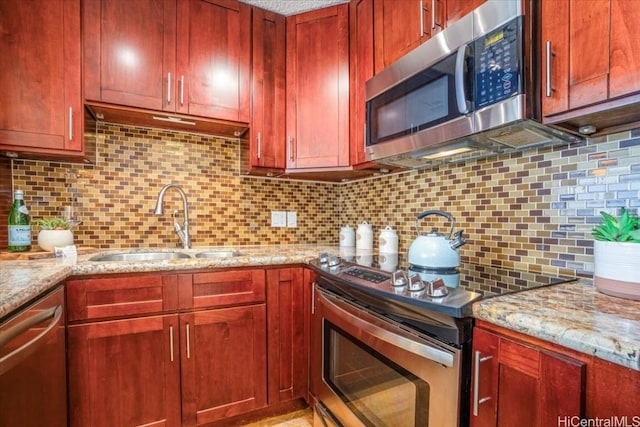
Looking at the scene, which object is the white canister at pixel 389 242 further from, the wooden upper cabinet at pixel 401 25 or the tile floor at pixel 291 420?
the tile floor at pixel 291 420

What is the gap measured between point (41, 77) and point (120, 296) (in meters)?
1.09

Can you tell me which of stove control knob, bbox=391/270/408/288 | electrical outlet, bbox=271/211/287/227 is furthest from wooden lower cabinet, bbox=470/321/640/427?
electrical outlet, bbox=271/211/287/227

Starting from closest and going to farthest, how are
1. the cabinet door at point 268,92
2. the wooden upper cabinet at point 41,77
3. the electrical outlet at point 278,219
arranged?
the wooden upper cabinet at point 41,77 → the cabinet door at point 268,92 → the electrical outlet at point 278,219

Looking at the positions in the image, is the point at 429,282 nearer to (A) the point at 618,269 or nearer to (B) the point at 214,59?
(A) the point at 618,269

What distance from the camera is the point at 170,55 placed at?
65.9 inches

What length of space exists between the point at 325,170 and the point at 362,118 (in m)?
0.36

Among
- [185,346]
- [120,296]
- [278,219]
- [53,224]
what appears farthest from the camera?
[278,219]

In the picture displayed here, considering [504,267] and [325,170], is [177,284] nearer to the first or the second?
[325,170]

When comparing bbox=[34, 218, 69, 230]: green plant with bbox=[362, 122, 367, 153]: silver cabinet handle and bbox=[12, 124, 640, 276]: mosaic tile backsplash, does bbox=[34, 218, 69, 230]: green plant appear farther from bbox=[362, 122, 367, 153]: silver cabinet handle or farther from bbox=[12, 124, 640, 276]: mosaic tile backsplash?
bbox=[362, 122, 367, 153]: silver cabinet handle

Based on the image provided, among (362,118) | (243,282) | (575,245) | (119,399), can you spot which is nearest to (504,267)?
(575,245)

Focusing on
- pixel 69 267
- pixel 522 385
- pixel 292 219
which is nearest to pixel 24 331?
pixel 69 267

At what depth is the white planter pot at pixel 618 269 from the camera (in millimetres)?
807
